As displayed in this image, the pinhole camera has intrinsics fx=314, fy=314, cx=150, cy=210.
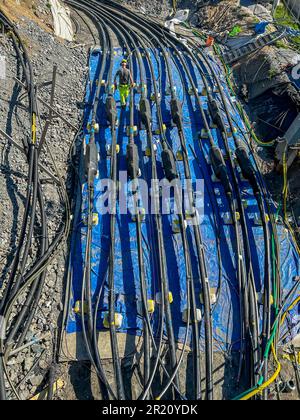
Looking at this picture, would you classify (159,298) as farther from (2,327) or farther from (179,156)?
(179,156)

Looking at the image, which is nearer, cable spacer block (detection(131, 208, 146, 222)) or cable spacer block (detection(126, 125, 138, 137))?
cable spacer block (detection(131, 208, 146, 222))

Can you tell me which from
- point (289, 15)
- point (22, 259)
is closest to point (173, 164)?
point (22, 259)

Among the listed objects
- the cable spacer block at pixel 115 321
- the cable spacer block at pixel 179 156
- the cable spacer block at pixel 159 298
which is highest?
the cable spacer block at pixel 179 156

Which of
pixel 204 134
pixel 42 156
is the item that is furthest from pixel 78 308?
pixel 204 134

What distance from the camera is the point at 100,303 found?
6.28m

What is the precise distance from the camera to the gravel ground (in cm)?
559

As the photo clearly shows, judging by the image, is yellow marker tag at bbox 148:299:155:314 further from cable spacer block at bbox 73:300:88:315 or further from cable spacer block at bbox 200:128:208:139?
cable spacer block at bbox 200:128:208:139

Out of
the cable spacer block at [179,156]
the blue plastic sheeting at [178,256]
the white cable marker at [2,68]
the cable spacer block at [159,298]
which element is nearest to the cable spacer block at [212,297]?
the blue plastic sheeting at [178,256]

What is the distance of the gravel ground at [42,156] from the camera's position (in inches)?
220

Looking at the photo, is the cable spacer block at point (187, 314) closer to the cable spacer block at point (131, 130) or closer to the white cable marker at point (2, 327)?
the white cable marker at point (2, 327)

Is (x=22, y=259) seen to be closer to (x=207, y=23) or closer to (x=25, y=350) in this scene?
(x=25, y=350)

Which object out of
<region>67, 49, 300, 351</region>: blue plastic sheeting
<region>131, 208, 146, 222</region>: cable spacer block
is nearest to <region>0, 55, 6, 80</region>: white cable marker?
<region>67, 49, 300, 351</region>: blue plastic sheeting

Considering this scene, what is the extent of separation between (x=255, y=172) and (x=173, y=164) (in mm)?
2335
